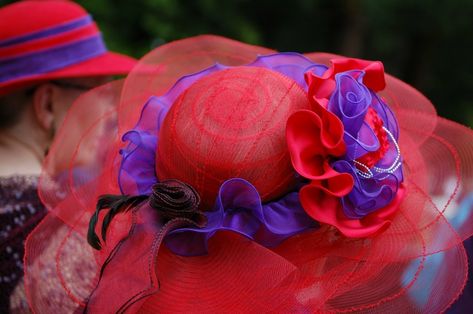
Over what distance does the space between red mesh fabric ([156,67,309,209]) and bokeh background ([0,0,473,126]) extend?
3.11 meters

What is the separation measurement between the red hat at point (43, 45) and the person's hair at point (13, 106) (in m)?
0.08

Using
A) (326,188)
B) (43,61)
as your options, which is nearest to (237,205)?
(326,188)

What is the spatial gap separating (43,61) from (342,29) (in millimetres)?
4995

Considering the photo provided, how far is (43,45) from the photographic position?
1.98m

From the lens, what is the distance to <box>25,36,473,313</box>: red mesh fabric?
114cm

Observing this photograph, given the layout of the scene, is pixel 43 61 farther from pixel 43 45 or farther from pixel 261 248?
pixel 261 248

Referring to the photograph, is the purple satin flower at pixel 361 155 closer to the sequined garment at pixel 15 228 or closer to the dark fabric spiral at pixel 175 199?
the dark fabric spiral at pixel 175 199

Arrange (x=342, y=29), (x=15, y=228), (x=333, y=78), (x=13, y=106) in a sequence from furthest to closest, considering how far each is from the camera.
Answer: (x=342, y=29) < (x=13, y=106) < (x=15, y=228) < (x=333, y=78)

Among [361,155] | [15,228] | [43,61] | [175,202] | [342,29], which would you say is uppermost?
[361,155]

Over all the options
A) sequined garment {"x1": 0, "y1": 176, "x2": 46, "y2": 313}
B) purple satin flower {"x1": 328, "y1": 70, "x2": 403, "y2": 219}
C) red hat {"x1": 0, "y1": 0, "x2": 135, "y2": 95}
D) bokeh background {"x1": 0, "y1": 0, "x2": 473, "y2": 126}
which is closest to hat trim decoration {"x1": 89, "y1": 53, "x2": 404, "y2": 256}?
purple satin flower {"x1": 328, "y1": 70, "x2": 403, "y2": 219}

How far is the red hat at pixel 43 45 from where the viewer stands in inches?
76.9

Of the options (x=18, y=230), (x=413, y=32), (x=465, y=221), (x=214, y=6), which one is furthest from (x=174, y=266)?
(x=413, y=32)

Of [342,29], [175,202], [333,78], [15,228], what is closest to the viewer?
[175,202]

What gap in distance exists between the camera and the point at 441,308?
1.17 m
